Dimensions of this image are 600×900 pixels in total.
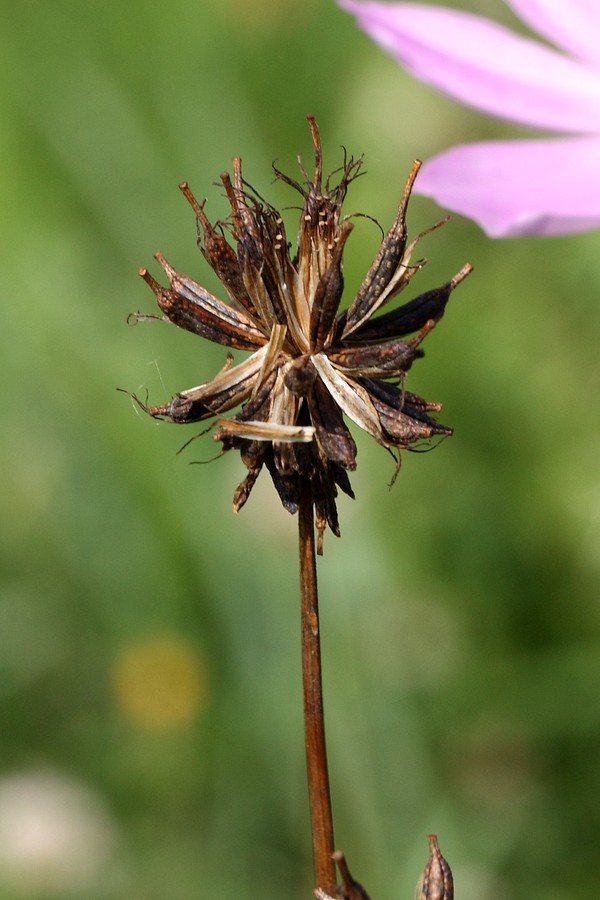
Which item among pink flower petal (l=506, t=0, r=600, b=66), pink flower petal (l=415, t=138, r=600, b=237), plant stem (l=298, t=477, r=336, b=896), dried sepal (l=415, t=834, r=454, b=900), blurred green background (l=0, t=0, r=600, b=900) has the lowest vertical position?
dried sepal (l=415, t=834, r=454, b=900)

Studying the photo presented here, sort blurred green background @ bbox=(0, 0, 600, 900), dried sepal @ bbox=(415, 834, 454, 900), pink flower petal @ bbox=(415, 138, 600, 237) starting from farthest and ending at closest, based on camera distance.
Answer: blurred green background @ bbox=(0, 0, 600, 900) < dried sepal @ bbox=(415, 834, 454, 900) < pink flower petal @ bbox=(415, 138, 600, 237)

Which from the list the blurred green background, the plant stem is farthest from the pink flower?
the blurred green background

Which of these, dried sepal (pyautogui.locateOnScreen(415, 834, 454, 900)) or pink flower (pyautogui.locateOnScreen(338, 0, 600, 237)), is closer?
pink flower (pyautogui.locateOnScreen(338, 0, 600, 237))

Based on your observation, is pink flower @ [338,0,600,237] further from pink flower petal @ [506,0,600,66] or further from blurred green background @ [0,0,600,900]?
blurred green background @ [0,0,600,900]

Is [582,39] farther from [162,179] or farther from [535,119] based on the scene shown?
[162,179]

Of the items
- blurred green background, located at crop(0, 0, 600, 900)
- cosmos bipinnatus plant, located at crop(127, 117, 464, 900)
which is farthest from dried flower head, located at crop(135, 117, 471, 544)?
blurred green background, located at crop(0, 0, 600, 900)

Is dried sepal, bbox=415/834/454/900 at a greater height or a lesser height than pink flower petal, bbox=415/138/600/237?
lesser

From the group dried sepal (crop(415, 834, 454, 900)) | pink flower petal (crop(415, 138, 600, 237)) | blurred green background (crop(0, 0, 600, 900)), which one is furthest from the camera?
blurred green background (crop(0, 0, 600, 900))
